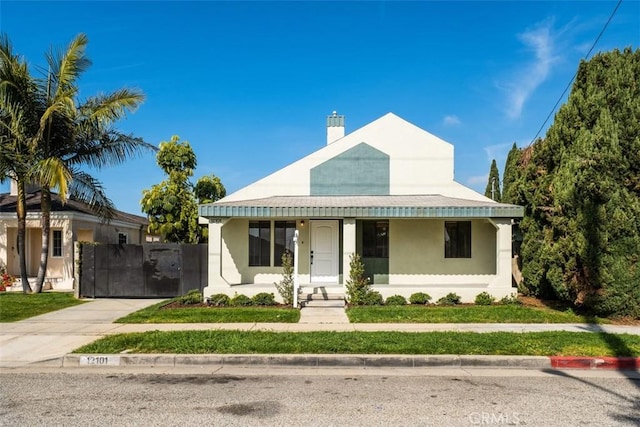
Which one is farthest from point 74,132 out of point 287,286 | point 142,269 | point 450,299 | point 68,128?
point 450,299

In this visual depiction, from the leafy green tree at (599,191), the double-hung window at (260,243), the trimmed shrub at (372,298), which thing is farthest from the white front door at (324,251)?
the leafy green tree at (599,191)

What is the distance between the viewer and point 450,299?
13.1 m

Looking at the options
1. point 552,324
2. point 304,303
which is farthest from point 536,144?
point 304,303

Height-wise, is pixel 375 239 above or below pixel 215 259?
above

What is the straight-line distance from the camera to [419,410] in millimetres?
5332

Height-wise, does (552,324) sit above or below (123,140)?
below

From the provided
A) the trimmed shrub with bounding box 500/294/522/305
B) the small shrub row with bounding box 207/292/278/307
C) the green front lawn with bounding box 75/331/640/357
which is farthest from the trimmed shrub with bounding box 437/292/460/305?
the small shrub row with bounding box 207/292/278/307

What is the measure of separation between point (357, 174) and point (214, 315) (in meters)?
7.46

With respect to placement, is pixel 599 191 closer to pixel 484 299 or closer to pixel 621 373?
pixel 484 299

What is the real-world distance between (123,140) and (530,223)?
14.3m

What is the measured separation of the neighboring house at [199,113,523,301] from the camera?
1339cm

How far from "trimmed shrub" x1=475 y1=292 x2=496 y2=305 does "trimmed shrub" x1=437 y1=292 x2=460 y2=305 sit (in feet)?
1.86

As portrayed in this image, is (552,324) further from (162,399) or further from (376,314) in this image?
(162,399)

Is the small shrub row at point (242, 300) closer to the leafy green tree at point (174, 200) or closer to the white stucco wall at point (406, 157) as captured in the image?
the white stucco wall at point (406, 157)
